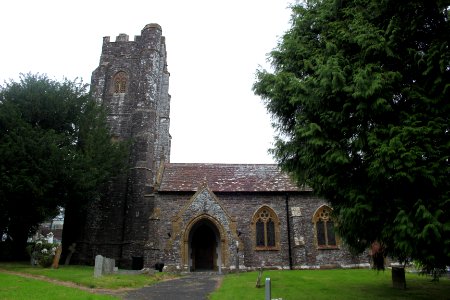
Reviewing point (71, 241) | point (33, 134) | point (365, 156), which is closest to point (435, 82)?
point (365, 156)

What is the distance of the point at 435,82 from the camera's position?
8.85m

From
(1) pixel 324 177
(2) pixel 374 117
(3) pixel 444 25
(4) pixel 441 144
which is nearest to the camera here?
(4) pixel 441 144

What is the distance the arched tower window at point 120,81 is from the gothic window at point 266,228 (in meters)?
17.6

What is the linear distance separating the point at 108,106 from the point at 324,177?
26.8 metres

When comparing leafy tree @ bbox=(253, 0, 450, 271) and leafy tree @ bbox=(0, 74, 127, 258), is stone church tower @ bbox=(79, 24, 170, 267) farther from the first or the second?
leafy tree @ bbox=(253, 0, 450, 271)

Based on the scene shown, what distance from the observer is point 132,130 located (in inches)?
1267

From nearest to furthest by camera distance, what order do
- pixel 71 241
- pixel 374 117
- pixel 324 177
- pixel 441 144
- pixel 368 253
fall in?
1. pixel 441 144
2. pixel 374 117
3. pixel 324 177
4. pixel 368 253
5. pixel 71 241

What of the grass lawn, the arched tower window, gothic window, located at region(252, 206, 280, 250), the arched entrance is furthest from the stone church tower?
the grass lawn

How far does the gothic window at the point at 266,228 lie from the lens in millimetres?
26641

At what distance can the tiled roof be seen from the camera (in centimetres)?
2775

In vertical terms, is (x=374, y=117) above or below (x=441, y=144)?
above

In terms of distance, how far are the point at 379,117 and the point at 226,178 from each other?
66.3 feet

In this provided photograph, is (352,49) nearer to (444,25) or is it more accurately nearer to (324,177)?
(444,25)

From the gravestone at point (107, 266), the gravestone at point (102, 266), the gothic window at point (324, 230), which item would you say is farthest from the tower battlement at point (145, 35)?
the gravestone at point (102, 266)
